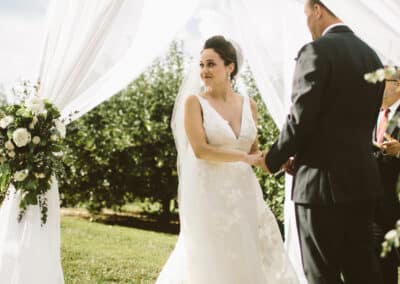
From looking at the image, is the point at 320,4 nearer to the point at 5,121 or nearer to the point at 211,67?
the point at 211,67

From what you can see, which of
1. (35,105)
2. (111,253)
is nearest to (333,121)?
(35,105)

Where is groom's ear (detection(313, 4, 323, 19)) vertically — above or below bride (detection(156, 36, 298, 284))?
above

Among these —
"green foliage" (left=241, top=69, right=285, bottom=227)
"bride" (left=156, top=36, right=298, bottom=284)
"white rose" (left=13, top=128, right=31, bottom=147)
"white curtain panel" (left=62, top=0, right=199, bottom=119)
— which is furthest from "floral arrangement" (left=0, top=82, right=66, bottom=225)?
"green foliage" (left=241, top=69, right=285, bottom=227)

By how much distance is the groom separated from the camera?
2623 millimetres

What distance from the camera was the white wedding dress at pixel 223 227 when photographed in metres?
3.42

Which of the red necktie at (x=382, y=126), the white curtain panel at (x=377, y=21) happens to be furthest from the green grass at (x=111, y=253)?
the white curtain panel at (x=377, y=21)

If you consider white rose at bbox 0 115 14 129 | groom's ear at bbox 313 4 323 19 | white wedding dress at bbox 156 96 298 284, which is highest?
groom's ear at bbox 313 4 323 19

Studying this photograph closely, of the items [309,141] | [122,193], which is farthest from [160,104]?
[309,141]

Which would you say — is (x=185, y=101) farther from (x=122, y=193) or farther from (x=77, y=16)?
(x=122, y=193)

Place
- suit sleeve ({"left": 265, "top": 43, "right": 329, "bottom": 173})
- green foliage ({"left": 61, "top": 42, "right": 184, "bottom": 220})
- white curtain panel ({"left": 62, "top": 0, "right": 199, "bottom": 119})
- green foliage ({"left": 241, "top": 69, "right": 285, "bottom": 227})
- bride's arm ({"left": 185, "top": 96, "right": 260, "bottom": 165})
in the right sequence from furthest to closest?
green foliage ({"left": 61, "top": 42, "right": 184, "bottom": 220})
green foliage ({"left": 241, "top": 69, "right": 285, "bottom": 227})
white curtain panel ({"left": 62, "top": 0, "right": 199, "bottom": 119})
bride's arm ({"left": 185, "top": 96, "right": 260, "bottom": 165})
suit sleeve ({"left": 265, "top": 43, "right": 329, "bottom": 173})

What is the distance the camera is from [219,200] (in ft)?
11.5

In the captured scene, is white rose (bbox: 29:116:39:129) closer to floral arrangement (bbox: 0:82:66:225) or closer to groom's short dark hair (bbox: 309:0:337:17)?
floral arrangement (bbox: 0:82:66:225)

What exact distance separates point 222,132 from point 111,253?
305cm

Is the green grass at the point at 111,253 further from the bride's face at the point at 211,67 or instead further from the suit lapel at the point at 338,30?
the suit lapel at the point at 338,30
